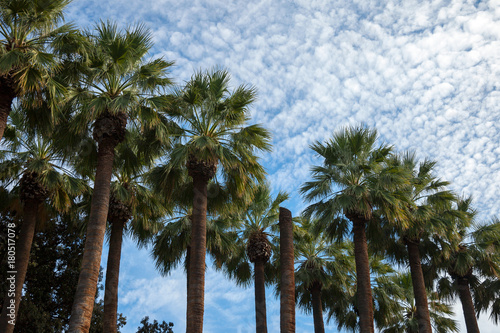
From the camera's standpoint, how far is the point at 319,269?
24891 mm

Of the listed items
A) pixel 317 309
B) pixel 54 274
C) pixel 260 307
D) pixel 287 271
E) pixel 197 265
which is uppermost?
pixel 54 274

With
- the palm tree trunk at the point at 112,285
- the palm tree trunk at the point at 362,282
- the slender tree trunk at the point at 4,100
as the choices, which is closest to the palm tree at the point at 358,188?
the palm tree trunk at the point at 362,282

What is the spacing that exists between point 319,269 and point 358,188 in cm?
777

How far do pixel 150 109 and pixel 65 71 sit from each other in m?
3.01

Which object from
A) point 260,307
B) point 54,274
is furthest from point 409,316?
point 54,274

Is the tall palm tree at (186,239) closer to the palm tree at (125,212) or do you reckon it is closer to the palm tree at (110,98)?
the palm tree at (125,212)

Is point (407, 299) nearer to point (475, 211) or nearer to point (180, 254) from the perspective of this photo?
point (475, 211)

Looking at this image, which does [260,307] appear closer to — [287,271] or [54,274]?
[287,271]

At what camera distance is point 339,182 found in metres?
19.8

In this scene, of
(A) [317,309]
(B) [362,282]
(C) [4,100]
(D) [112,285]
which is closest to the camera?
(C) [4,100]

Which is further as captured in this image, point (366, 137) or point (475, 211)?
point (475, 211)

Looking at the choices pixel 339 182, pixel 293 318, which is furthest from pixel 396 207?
pixel 293 318

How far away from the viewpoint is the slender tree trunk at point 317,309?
931 inches

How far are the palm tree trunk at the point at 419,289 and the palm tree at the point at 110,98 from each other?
1266cm
